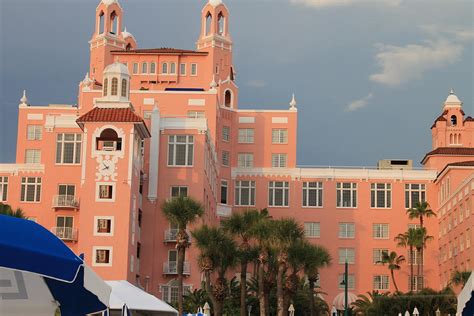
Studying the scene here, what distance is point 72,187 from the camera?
66125 millimetres

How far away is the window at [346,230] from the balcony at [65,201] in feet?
98.7

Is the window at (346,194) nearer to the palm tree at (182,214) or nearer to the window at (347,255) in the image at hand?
the window at (347,255)

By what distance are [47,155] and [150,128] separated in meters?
8.19

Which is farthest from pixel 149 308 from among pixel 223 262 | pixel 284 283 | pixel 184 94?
pixel 184 94

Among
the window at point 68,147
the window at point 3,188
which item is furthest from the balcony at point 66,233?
the window at point 3,188

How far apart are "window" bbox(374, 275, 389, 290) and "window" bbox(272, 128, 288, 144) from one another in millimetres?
16135

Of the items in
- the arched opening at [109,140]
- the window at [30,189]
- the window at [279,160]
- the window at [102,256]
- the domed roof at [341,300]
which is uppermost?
the window at [279,160]

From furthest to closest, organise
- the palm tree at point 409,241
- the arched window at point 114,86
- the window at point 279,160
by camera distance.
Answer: the window at point 279,160
the palm tree at point 409,241
the arched window at point 114,86

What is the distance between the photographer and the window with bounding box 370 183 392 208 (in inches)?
3356

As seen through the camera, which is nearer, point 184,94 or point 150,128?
point 150,128

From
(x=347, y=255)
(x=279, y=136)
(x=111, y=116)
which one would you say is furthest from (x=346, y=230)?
(x=111, y=116)

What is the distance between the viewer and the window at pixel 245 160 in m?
86.6

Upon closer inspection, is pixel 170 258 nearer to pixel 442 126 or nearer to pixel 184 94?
pixel 184 94

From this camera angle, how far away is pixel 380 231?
279 feet
